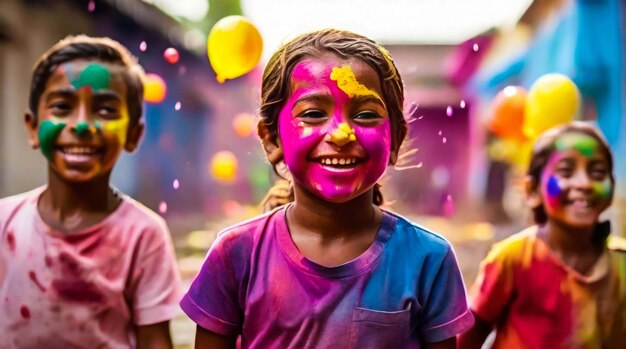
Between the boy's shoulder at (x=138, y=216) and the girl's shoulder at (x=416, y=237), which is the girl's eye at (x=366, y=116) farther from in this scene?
the boy's shoulder at (x=138, y=216)

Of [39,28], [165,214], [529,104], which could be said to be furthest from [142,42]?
[529,104]

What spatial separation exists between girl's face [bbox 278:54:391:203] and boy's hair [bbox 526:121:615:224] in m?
0.68

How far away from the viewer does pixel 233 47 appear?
2010 mm

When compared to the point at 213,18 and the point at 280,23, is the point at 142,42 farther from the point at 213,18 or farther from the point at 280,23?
the point at 280,23

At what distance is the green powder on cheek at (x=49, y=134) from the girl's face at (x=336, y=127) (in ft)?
2.26

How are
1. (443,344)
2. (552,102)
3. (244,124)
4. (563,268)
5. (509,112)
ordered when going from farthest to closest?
(244,124), (509,112), (552,102), (563,268), (443,344)

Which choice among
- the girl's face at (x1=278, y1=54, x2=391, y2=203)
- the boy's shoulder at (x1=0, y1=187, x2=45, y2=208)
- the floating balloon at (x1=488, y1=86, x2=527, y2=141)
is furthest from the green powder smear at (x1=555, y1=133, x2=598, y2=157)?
the boy's shoulder at (x1=0, y1=187, x2=45, y2=208)

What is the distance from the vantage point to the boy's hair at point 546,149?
1.94 metres

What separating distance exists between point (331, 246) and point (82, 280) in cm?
72

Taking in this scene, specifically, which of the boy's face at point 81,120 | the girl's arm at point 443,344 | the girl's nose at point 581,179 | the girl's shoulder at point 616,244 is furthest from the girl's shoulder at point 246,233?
the girl's shoulder at point 616,244

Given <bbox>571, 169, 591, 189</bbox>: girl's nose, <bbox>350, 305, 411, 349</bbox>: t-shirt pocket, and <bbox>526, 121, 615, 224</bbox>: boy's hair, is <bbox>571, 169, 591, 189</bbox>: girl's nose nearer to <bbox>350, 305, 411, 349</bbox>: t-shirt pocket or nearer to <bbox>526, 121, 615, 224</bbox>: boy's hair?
<bbox>526, 121, 615, 224</bbox>: boy's hair

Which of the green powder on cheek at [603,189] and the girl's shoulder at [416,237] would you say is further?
the green powder on cheek at [603,189]

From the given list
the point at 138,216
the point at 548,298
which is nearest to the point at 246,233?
the point at 138,216

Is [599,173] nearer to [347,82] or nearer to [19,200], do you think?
[347,82]
